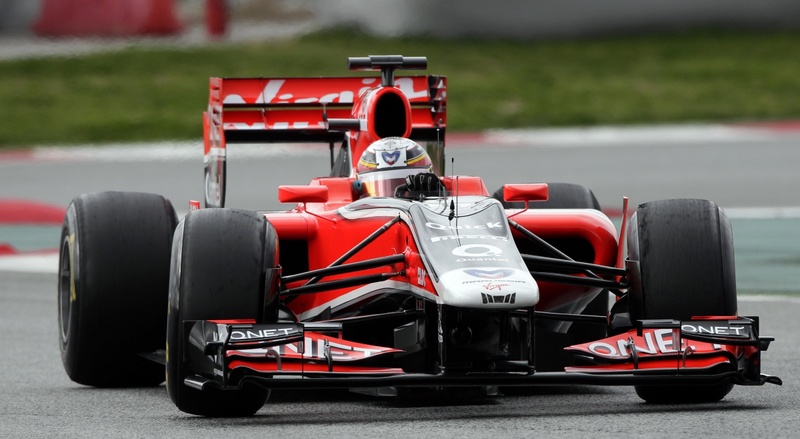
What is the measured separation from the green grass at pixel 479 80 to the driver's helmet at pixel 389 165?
14.5 metres

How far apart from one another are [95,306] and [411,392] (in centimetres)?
177

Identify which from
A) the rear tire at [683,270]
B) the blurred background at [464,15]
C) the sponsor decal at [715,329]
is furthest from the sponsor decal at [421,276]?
the blurred background at [464,15]

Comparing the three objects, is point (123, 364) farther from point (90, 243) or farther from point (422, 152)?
point (422, 152)

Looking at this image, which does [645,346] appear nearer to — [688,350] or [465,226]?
[688,350]

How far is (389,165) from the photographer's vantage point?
8.18 m

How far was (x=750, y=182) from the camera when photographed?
1797cm

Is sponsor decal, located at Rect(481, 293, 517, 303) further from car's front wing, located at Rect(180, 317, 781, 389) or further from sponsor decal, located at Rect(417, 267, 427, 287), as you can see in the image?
sponsor decal, located at Rect(417, 267, 427, 287)

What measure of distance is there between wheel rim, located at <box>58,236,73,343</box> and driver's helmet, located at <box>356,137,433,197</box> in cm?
165

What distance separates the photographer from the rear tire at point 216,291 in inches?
264

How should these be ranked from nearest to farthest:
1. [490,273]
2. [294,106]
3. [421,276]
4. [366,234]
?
1. [490,273]
2. [421,276]
3. [366,234]
4. [294,106]

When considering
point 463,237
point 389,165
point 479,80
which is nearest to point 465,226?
point 463,237

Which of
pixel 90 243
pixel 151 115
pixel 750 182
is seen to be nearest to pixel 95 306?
pixel 90 243

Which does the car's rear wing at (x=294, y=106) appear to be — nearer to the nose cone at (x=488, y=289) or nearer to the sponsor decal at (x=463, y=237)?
the sponsor decal at (x=463, y=237)

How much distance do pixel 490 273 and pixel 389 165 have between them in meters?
1.85
